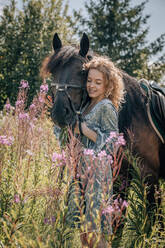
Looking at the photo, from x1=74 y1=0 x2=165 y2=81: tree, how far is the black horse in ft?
47.1

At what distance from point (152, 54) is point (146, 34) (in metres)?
1.48

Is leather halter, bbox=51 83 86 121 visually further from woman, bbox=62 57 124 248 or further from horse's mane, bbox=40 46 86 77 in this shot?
horse's mane, bbox=40 46 86 77

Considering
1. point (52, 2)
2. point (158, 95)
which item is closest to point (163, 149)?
point (158, 95)

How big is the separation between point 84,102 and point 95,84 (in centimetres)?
26

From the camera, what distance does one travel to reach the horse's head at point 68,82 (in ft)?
8.07

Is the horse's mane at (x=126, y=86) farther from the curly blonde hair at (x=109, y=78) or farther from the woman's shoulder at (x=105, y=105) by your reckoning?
the woman's shoulder at (x=105, y=105)

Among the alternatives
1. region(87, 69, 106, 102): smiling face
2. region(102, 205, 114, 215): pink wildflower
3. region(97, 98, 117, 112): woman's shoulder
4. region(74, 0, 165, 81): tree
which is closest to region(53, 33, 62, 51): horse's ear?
region(87, 69, 106, 102): smiling face

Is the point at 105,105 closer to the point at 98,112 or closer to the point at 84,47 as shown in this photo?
the point at 98,112

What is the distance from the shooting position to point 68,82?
8.55 feet

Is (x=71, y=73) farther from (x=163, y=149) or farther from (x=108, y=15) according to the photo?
(x=108, y=15)

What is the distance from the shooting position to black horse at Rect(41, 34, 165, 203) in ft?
8.24

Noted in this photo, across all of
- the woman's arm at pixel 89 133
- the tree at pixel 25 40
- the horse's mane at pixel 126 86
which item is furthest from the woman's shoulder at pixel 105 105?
the tree at pixel 25 40

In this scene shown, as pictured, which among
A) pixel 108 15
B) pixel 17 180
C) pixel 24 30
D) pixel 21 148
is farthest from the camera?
pixel 108 15

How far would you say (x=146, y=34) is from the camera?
18.0 m
